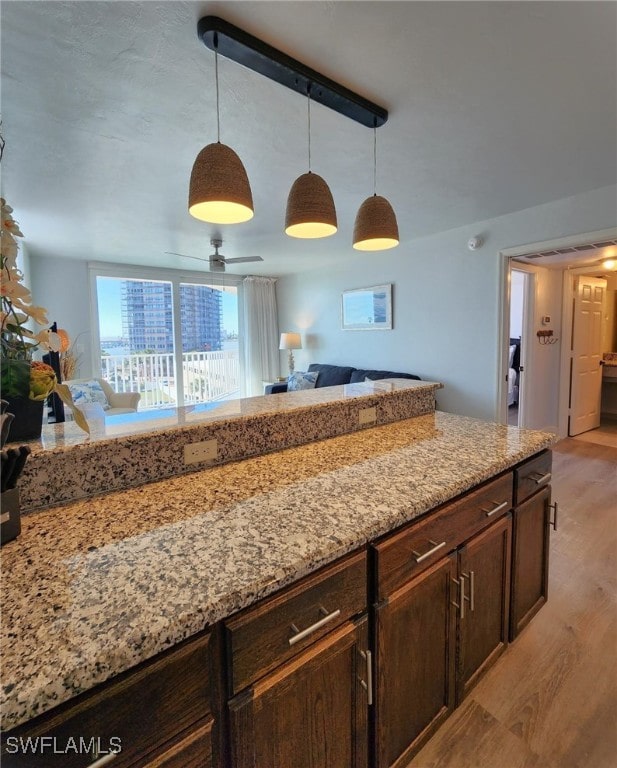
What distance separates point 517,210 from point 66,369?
480cm

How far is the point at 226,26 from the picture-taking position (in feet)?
4.25

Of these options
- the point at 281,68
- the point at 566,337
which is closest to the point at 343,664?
the point at 281,68

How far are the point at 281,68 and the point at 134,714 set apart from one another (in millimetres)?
Result: 1979

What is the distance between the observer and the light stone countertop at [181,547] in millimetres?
582

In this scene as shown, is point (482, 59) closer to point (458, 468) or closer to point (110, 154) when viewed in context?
point (458, 468)

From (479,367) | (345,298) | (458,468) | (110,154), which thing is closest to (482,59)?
(458,468)

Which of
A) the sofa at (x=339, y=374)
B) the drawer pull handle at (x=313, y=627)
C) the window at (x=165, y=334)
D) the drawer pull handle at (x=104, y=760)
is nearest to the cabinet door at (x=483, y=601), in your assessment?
the drawer pull handle at (x=313, y=627)

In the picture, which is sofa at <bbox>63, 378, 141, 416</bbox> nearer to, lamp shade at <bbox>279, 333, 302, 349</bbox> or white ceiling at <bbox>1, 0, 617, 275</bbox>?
white ceiling at <bbox>1, 0, 617, 275</bbox>

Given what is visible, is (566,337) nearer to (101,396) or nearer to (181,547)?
(181,547)

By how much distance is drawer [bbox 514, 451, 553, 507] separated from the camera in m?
1.44

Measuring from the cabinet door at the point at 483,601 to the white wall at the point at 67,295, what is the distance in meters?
5.15

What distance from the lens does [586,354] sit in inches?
187

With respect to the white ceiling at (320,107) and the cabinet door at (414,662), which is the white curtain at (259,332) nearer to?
the white ceiling at (320,107)

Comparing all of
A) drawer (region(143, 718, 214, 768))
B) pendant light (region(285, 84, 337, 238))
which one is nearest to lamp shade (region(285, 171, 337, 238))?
pendant light (region(285, 84, 337, 238))
